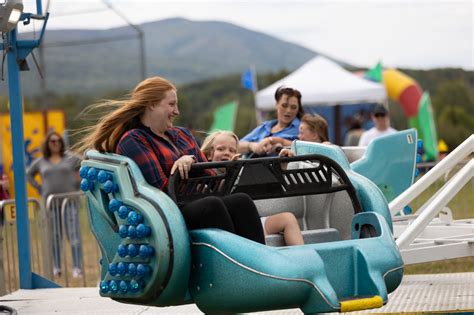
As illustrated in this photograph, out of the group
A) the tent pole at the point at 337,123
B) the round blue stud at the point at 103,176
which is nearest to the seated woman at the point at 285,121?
the round blue stud at the point at 103,176

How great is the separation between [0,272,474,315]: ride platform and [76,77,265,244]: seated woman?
144cm

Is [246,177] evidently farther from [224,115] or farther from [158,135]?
[224,115]

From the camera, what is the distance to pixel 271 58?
184m

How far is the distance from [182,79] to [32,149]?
140m

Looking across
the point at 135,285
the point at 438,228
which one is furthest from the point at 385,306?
the point at 135,285

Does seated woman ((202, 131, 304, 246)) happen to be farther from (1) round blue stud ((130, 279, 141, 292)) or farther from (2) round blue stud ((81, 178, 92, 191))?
(1) round blue stud ((130, 279, 141, 292))

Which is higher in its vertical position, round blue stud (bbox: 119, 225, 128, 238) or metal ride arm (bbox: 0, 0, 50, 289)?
round blue stud (bbox: 119, 225, 128, 238)

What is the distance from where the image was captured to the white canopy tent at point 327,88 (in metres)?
23.0

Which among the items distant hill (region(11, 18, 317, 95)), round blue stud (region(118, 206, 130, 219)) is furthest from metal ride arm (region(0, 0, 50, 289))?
distant hill (region(11, 18, 317, 95))

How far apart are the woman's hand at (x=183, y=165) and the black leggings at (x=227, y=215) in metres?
0.17

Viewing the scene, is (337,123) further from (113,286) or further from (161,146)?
(113,286)

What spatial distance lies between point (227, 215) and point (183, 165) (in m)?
0.34

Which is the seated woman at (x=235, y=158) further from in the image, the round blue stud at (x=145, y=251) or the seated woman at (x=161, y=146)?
the round blue stud at (x=145, y=251)

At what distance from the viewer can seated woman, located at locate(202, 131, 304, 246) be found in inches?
225
